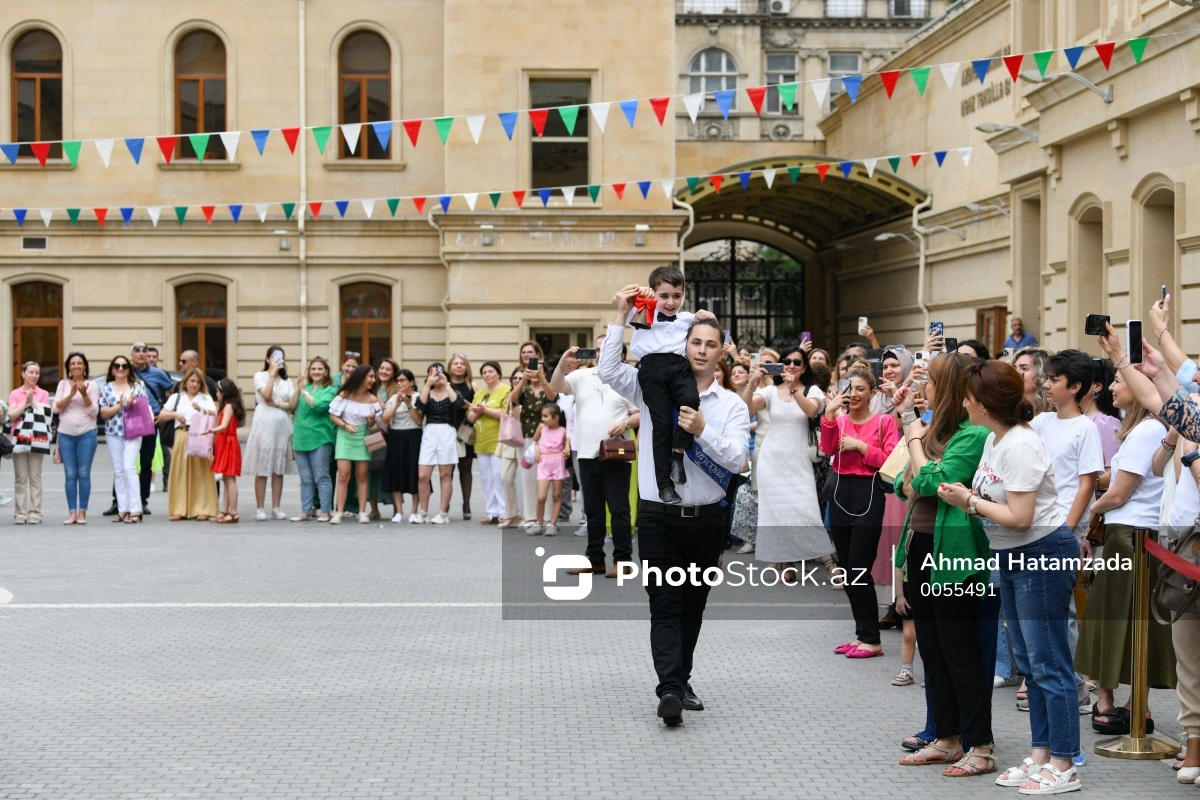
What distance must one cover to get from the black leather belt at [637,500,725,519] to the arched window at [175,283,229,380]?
78.2ft

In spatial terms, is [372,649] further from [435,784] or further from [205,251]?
[205,251]

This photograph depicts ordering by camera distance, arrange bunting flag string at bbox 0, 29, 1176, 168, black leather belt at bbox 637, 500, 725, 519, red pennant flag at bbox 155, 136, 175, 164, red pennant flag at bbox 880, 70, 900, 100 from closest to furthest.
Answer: black leather belt at bbox 637, 500, 725, 519
bunting flag string at bbox 0, 29, 1176, 168
red pennant flag at bbox 880, 70, 900, 100
red pennant flag at bbox 155, 136, 175, 164

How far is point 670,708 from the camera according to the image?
7102 millimetres

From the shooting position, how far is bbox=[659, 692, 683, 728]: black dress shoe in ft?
23.3

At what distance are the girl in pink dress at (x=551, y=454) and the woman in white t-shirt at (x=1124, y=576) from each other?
8.21 metres

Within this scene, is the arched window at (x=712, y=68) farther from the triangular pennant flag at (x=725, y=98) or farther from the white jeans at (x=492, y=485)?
the white jeans at (x=492, y=485)

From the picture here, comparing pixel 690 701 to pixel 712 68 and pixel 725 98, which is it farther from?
pixel 712 68

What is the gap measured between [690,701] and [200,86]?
2479 cm

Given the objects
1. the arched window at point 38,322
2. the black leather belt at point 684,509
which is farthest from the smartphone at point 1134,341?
the arched window at point 38,322

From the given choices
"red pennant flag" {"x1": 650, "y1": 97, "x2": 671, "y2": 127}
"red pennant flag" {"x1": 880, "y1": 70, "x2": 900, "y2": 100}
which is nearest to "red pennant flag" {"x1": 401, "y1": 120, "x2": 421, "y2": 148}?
"red pennant flag" {"x1": 650, "y1": 97, "x2": 671, "y2": 127}

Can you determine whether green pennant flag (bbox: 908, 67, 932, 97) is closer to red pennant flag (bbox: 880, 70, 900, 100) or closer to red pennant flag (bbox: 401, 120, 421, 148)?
red pennant flag (bbox: 880, 70, 900, 100)

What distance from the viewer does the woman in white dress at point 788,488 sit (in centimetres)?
1022

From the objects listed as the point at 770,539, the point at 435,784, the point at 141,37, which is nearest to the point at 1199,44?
the point at 770,539

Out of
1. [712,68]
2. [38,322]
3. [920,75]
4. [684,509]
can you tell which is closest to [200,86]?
[38,322]
